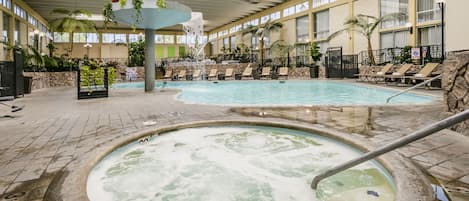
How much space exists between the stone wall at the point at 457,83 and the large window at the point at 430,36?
12530mm

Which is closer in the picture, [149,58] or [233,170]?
[233,170]

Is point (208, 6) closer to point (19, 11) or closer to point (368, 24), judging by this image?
point (368, 24)

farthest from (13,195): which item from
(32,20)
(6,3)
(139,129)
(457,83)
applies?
(32,20)

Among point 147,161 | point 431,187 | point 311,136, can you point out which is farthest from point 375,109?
point 147,161

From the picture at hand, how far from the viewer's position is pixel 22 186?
7.20ft

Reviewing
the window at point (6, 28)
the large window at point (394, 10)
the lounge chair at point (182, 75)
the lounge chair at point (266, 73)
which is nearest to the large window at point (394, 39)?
the large window at point (394, 10)

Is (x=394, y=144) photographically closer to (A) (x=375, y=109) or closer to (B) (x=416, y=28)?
(A) (x=375, y=109)

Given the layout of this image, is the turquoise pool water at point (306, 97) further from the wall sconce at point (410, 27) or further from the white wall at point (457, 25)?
Result: the wall sconce at point (410, 27)

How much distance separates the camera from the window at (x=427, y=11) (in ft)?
47.2

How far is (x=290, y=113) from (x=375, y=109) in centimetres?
158

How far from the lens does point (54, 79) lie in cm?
1483

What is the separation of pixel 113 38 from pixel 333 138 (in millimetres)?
33417

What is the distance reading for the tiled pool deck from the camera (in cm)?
236

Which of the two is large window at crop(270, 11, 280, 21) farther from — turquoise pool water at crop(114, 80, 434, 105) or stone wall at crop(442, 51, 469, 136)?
stone wall at crop(442, 51, 469, 136)
